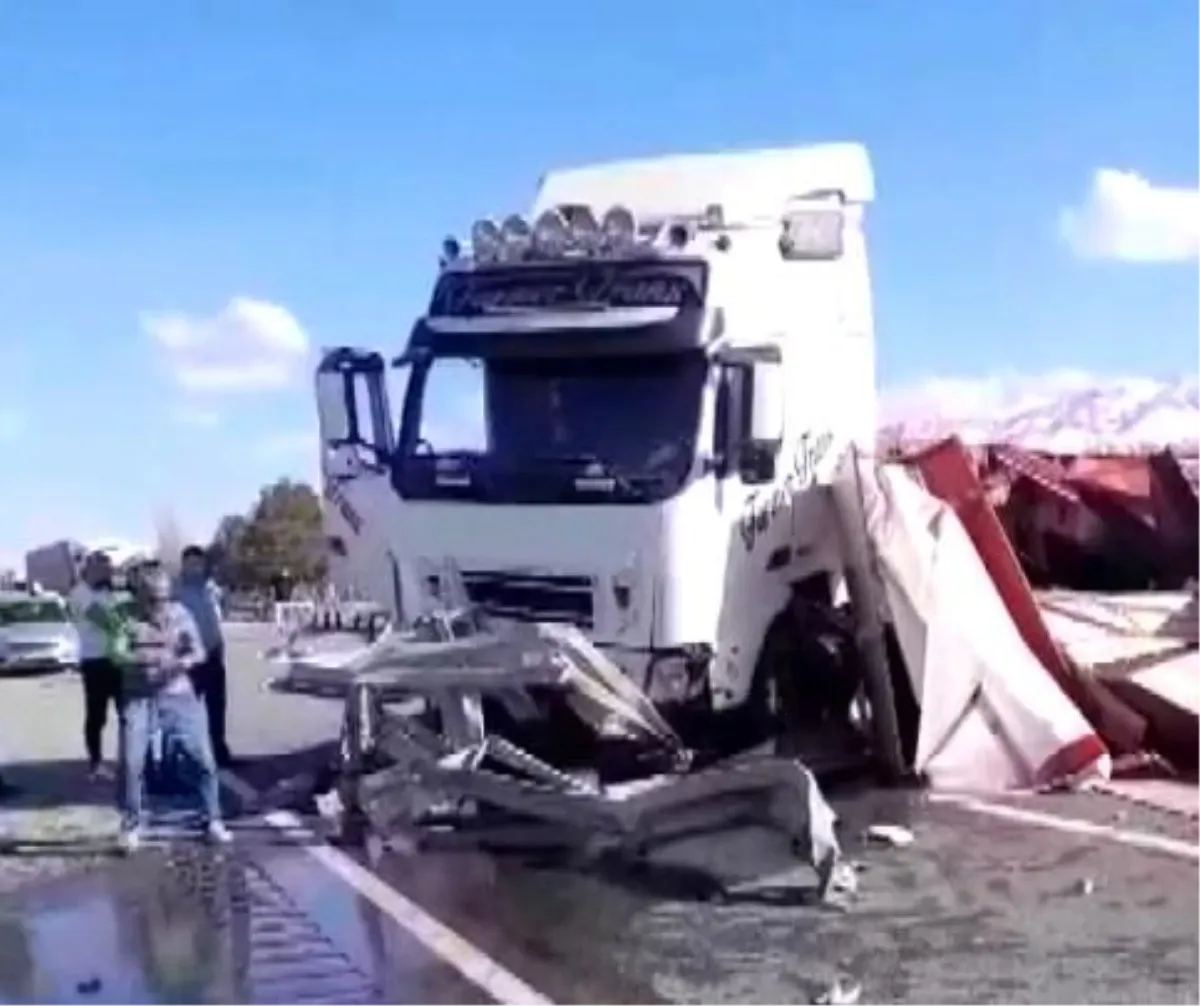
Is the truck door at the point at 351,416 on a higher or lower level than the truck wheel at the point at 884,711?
higher

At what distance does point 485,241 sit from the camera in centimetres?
1292

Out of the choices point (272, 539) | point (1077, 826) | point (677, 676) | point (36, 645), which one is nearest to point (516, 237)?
point (677, 676)

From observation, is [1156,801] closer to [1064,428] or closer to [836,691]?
[836,691]

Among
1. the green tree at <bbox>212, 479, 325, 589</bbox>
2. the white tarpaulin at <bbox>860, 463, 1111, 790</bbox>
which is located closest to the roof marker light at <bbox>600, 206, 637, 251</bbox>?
the white tarpaulin at <bbox>860, 463, 1111, 790</bbox>

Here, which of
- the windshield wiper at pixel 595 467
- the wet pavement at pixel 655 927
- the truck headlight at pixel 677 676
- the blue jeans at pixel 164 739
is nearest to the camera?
the wet pavement at pixel 655 927

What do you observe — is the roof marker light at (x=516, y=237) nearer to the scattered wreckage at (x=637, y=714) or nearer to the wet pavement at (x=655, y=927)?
the scattered wreckage at (x=637, y=714)

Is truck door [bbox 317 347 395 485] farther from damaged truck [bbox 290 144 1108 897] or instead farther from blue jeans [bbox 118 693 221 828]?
blue jeans [bbox 118 693 221 828]

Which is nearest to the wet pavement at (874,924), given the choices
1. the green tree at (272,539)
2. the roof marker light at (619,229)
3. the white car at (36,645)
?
the roof marker light at (619,229)

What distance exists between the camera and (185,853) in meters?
10.7

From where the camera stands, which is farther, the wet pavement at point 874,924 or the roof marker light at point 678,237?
the roof marker light at point 678,237

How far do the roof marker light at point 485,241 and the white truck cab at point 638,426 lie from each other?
0.05 ft

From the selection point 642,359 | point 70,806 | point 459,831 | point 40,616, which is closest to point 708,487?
point 642,359

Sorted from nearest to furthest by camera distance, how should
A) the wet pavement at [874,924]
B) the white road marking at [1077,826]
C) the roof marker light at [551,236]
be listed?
the wet pavement at [874,924] → the white road marking at [1077,826] → the roof marker light at [551,236]

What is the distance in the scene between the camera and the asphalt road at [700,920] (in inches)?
288
